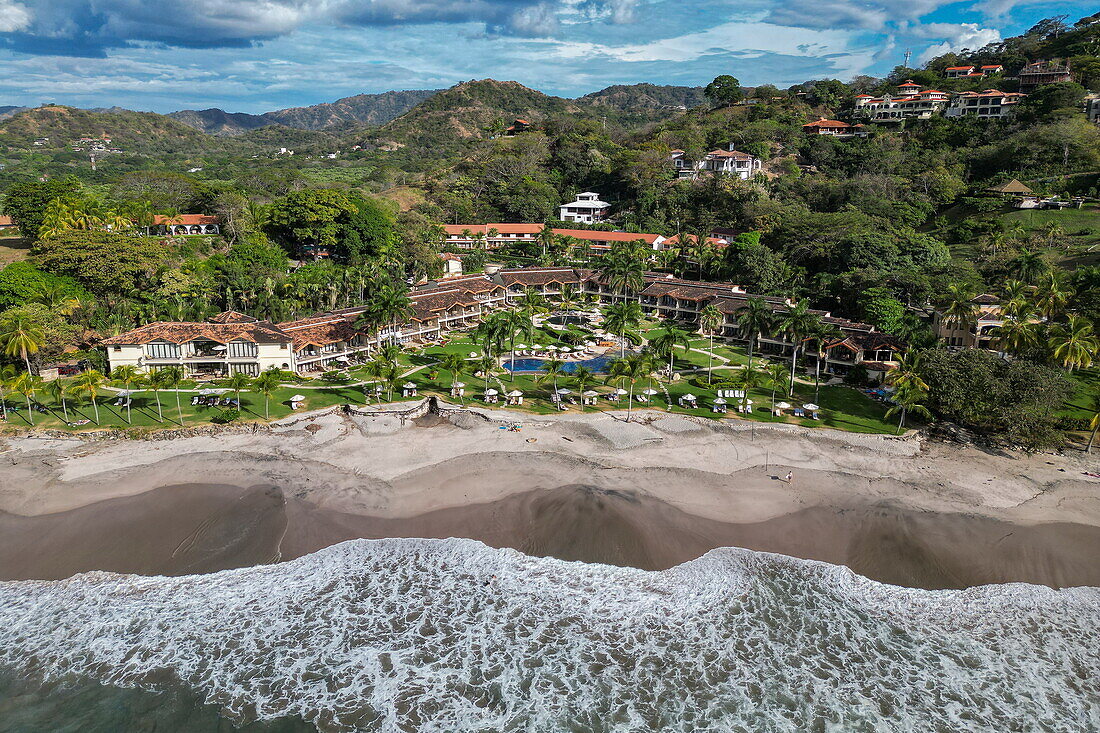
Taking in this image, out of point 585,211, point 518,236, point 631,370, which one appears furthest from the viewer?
point 585,211

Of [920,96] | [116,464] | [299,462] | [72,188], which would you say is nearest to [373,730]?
[299,462]

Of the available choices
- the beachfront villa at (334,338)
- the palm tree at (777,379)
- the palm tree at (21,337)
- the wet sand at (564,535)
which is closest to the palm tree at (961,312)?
the beachfront villa at (334,338)

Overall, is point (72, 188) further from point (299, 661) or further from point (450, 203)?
point (299, 661)

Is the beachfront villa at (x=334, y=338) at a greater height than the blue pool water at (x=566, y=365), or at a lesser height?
greater

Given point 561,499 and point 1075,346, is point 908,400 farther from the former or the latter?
→ point 561,499

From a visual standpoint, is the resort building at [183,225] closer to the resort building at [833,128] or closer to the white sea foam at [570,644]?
the white sea foam at [570,644]

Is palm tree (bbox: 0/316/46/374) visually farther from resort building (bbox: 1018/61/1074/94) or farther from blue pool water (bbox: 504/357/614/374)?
resort building (bbox: 1018/61/1074/94)

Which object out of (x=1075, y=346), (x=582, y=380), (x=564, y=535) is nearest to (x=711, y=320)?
(x=582, y=380)
